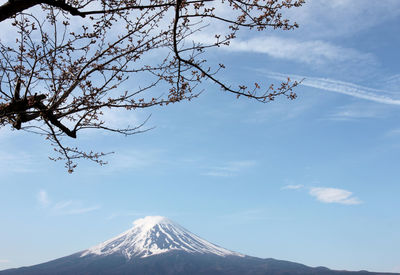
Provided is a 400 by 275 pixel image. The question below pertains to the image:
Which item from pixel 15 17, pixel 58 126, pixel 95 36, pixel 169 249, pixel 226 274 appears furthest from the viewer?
pixel 169 249

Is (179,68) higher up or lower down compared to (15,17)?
lower down

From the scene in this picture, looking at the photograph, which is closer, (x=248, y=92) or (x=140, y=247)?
(x=248, y=92)

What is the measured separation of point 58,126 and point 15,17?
2186 millimetres

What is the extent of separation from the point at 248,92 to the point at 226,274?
166 metres

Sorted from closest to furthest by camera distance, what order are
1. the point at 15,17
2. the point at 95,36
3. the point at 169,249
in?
the point at 15,17 → the point at 95,36 → the point at 169,249

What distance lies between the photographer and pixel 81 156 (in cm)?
813

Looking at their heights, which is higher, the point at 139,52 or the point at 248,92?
the point at 139,52

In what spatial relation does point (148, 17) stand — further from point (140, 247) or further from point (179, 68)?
point (140, 247)

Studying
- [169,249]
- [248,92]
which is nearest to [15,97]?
[248,92]

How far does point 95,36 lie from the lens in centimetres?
652

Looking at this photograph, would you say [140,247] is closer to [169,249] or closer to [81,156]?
[169,249]

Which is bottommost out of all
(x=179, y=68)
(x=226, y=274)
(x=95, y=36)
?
(x=226, y=274)

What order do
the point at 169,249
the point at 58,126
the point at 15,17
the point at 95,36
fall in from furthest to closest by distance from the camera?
1. the point at 169,249
2. the point at 58,126
3. the point at 95,36
4. the point at 15,17

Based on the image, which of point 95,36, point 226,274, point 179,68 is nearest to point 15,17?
point 95,36
